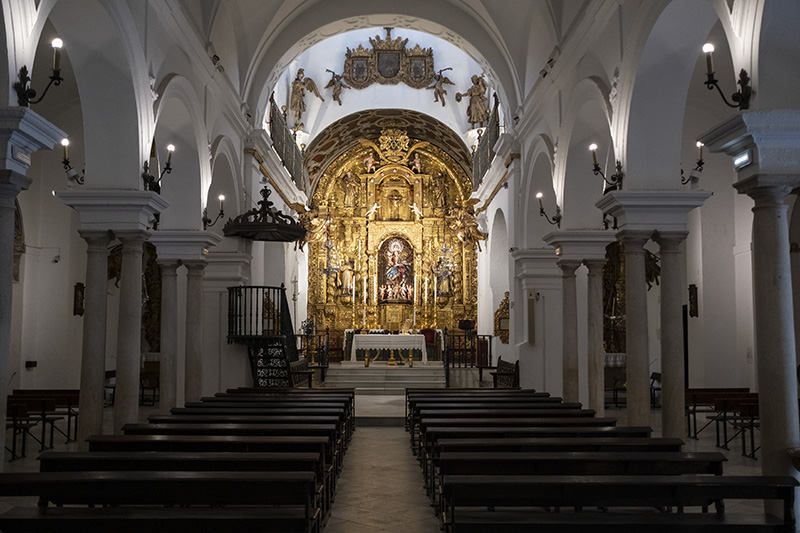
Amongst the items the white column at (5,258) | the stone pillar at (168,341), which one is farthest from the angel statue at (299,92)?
the white column at (5,258)

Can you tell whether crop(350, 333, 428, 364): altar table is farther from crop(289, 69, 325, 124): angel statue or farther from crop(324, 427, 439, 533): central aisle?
crop(324, 427, 439, 533): central aisle

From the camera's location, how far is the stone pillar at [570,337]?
12.6 metres

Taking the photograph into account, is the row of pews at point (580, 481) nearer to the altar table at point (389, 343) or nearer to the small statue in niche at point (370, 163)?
the altar table at point (389, 343)

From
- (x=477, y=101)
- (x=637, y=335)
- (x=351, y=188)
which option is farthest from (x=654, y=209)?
(x=351, y=188)

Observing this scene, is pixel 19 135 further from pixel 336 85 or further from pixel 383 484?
pixel 336 85

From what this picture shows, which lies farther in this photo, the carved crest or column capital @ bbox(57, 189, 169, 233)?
the carved crest

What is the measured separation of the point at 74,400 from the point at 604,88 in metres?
8.80

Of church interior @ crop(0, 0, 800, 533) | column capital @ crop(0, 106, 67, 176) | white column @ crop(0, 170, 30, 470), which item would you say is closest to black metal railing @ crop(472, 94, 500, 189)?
church interior @ crop(0, 0, 800, 533)

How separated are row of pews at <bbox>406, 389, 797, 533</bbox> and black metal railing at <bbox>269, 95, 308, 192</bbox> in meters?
14.2

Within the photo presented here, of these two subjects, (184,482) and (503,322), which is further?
(503,322)

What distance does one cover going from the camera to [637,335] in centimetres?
963

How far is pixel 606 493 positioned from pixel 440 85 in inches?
829

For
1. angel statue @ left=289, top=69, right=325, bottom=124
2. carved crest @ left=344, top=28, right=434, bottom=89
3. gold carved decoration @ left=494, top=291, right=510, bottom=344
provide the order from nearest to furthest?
gold carved decoration @ left=494, top=291, right=510, bottom=344
carved crest @ left=344, top=28, right=434, bottom=89
angel statue @ left=289, top=69, right=325, bottom=124

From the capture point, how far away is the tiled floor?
6730mm
